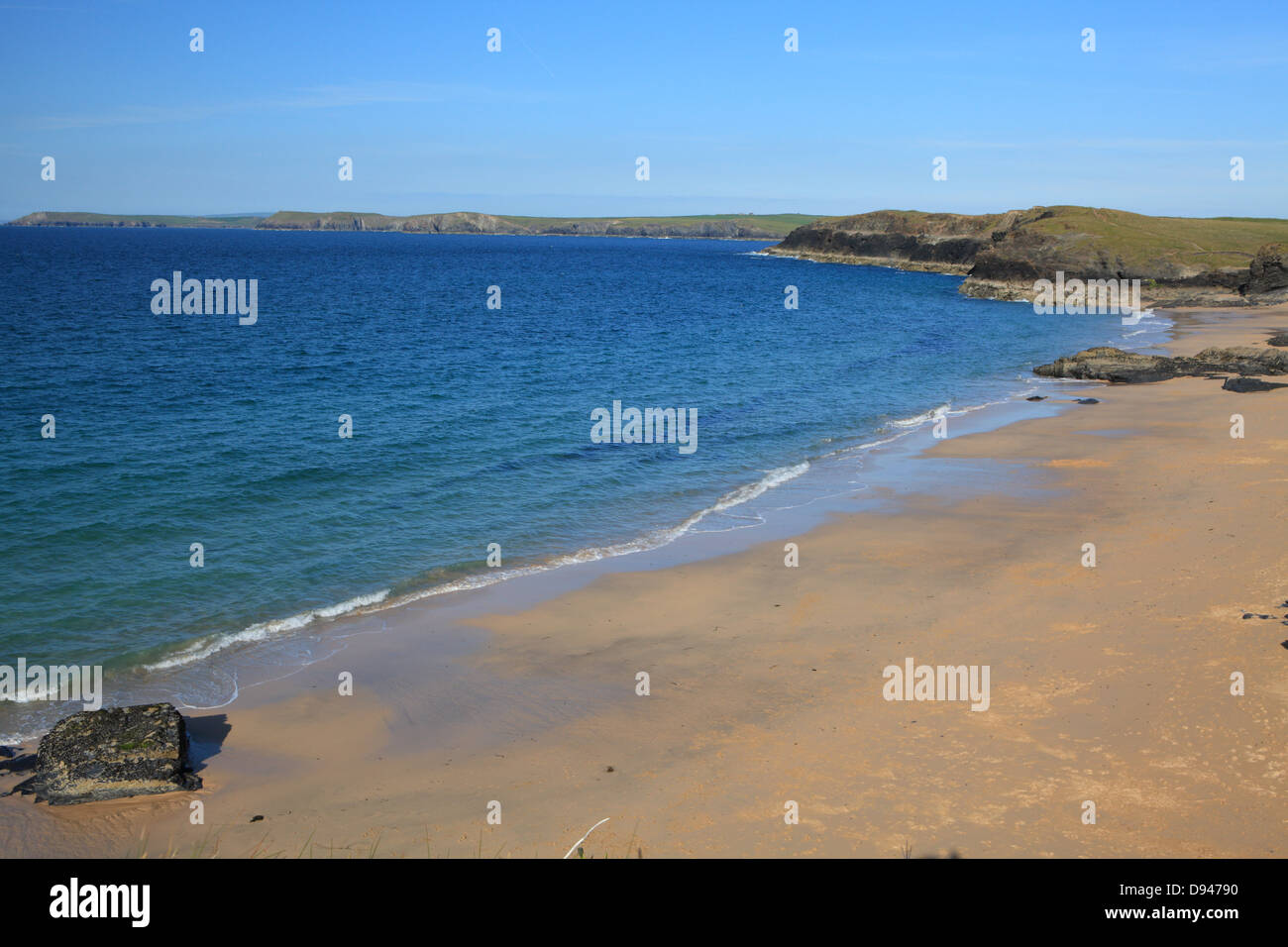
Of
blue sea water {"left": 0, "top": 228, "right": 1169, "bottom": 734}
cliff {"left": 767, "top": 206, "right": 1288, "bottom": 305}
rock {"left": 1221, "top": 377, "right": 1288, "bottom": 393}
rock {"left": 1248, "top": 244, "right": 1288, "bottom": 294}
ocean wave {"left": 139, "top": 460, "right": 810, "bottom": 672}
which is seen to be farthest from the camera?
cliff {"left": 767, "top": 206, "right": 1288, "bottom": 305}

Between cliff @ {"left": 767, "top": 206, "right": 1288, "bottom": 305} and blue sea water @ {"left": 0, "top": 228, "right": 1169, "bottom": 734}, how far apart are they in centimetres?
1668

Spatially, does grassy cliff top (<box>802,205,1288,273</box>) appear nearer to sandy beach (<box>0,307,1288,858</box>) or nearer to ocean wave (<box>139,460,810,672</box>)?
→ sandy beach (<box>0,307,1288,858</box>)

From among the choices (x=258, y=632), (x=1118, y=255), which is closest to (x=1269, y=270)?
(x=1118, y=255)

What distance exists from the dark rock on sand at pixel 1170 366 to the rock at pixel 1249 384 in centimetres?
303

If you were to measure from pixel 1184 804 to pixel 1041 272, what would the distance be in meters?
93.5

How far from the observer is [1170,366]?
3859cm

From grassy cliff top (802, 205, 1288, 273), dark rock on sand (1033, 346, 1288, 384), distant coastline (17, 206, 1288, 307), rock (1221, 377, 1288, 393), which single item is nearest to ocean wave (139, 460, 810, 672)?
rock (1221, 377, 1288, 393)

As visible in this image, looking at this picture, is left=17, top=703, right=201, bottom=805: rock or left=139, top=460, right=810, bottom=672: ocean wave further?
left=139, top=460, right=810, bottom=672: ocean wave

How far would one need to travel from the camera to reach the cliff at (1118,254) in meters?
73.8

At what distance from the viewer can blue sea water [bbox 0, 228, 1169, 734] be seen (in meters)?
16.6

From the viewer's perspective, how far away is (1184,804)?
9.02 meters

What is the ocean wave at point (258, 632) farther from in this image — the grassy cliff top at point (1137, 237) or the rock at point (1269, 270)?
the grassy cliff top at point (1137, 237)
